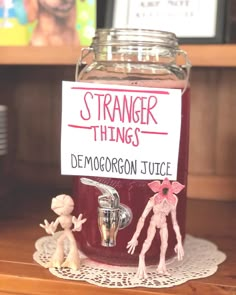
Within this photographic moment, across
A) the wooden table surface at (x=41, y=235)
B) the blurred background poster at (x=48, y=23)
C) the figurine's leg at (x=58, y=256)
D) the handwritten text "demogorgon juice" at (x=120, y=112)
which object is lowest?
the wooden table surface at (x=41, y=235)

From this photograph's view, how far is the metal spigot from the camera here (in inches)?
27.9

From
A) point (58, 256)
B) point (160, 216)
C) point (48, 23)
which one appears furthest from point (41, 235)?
point (48, 23)

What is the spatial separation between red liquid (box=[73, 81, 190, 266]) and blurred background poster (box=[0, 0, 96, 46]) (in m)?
0.33

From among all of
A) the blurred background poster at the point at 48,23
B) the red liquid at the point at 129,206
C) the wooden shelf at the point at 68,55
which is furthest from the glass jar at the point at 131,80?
the blurred background poster at the point at 48,23

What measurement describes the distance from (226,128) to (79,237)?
0.52m

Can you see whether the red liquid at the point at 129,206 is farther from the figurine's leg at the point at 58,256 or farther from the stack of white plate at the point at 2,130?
the stack of white plate at the point at 2,130

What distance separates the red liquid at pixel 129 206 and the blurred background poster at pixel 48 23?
33cm

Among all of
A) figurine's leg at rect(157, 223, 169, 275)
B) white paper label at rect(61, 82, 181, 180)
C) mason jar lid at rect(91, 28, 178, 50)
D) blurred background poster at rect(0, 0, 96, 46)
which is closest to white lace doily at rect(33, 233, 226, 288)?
figurine's leg at rect(157, 223, 169, 275)

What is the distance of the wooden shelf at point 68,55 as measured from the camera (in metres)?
0.92

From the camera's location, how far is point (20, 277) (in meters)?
0.70

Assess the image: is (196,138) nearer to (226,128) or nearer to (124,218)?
(226,128)

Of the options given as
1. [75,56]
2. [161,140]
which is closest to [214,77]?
[75,56]

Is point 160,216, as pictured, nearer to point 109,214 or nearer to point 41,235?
point 109,214

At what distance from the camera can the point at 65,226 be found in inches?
28.7
